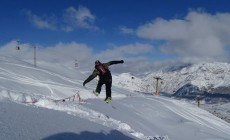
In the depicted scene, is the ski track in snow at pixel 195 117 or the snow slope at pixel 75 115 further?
the ski track in snow at pixel 195 117

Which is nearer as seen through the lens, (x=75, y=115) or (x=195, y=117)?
(x=75, y=115)

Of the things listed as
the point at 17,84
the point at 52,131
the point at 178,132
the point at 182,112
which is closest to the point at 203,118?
the point at 182,112

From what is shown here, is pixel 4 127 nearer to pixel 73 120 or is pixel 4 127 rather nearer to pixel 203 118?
pixel 73 120

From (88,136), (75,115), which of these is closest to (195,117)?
(75,115)

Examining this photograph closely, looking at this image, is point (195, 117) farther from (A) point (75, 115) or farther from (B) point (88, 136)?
(B) point (88, 136)

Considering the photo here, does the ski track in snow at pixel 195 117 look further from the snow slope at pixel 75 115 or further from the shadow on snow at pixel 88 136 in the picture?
the shadow on snow at pixel 88 136

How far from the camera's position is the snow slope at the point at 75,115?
27.8 feet

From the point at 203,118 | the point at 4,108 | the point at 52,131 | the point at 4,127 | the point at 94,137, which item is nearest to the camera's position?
the point at 4,127

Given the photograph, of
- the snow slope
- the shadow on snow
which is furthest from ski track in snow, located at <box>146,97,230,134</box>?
the shadow on snow

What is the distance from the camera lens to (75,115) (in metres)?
12.6

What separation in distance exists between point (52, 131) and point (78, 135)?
2.30 feet

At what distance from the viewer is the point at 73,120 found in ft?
35.0

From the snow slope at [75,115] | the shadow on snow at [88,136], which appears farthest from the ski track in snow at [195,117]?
the shadow on snow at [88,136]

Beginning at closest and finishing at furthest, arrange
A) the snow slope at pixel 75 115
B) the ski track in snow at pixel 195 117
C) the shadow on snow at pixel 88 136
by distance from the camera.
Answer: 1. the shadow on snow at pixel 88 136
2. the snow slope at pixel 75 115
3. the ski track in snow at pixel 195 117
